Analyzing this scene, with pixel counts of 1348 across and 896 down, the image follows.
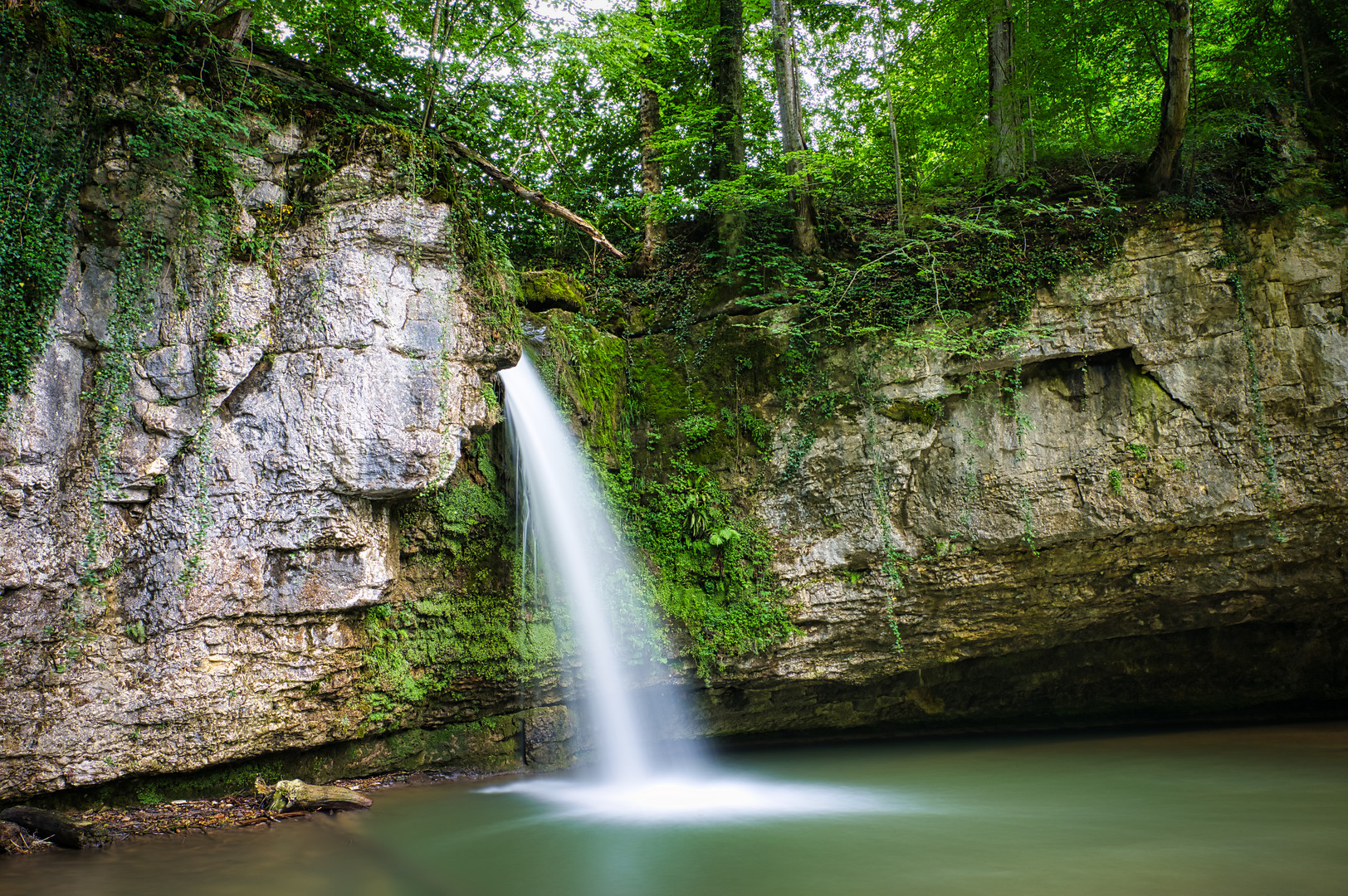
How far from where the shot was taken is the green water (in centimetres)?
441

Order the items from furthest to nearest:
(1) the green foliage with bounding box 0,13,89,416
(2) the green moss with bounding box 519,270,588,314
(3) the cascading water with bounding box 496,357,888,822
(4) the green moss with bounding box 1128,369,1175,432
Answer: (2) the green moss with bounding box 519,270,588,314, (3) the cascading water with bounding box 496,357,888,822, (4) the green moss with bounding box 1128,369,1175,432, (1) the green foliage with bounding box 0,13,89,416

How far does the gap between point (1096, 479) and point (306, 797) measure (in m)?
8.40

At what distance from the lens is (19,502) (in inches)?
213

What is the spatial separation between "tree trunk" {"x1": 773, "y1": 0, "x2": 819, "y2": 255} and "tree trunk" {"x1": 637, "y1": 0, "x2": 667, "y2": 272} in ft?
5.92

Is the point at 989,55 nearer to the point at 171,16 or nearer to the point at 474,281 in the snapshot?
the point at 474,281

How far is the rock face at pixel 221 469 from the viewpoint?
18.1 ft

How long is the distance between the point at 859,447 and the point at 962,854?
436 centimetres

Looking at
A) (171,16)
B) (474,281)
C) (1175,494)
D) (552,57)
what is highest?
(552,57)

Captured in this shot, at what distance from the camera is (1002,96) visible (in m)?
8.94

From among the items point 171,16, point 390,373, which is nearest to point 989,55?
point 390,373

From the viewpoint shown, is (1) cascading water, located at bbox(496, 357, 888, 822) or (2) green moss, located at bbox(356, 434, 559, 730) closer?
(2) green moss, located at bbox(356, 434, 559, 730)

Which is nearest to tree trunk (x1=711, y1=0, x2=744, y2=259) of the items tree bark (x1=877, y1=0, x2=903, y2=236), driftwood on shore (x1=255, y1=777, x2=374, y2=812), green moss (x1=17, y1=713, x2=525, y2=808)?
tree bark (x1=877, y1=0, x2=903, y2=236)

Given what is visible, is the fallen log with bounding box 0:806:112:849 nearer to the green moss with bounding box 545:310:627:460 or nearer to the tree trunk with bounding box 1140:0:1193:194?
the green moss with bounding box 545:310:627:460

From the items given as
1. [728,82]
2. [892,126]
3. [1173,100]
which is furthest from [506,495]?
[1173,100]
